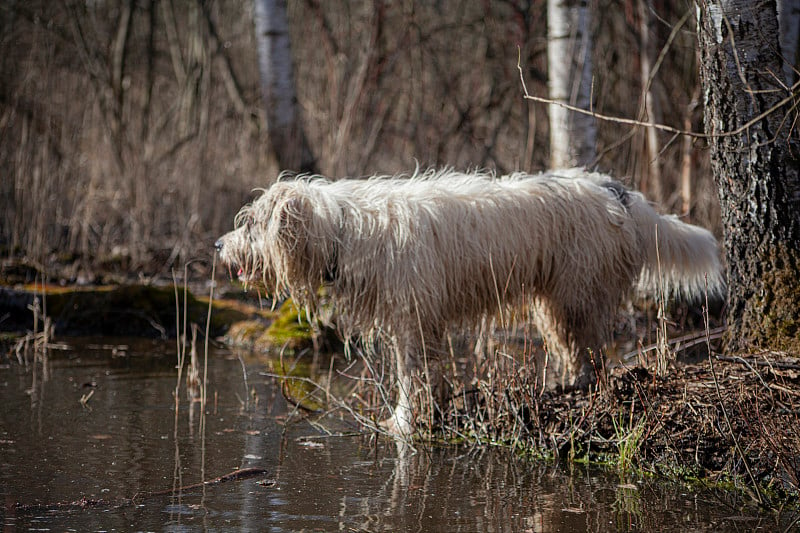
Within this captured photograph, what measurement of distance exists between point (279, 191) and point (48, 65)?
574 cm

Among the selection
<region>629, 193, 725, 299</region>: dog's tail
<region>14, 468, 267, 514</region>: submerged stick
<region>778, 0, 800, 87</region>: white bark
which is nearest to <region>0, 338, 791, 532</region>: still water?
<region>14, 468, 267, 514</region>: submerged stick

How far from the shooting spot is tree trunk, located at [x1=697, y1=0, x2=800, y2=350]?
439 centimetres

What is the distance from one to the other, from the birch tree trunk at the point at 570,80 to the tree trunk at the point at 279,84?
3222 millimetres

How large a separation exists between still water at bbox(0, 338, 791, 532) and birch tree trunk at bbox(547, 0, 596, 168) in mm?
3360

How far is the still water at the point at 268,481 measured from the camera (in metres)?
3.67

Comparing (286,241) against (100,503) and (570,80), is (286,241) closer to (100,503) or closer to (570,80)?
(100,503)

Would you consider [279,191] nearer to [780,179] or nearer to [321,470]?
[321,470]

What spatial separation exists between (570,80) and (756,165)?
11.4 ft

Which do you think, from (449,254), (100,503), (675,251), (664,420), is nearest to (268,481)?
(100,503)

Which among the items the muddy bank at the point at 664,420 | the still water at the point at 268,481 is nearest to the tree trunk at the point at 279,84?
the still water at the point at 268,481

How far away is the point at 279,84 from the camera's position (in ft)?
32.9

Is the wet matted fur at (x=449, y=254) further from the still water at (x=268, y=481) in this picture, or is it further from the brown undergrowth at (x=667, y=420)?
the still water at (x=268, y=481)

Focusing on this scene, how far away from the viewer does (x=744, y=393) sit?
4121mm

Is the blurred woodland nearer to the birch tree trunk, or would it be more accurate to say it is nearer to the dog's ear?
the birch tree trunk
